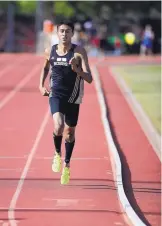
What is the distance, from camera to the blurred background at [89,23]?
164 ft

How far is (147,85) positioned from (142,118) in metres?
9.79

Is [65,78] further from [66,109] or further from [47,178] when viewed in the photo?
[47,178]

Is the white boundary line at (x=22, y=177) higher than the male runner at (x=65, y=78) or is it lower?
lower

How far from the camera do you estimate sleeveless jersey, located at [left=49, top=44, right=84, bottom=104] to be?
8.41 m

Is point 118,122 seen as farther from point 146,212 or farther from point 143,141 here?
point 146,212

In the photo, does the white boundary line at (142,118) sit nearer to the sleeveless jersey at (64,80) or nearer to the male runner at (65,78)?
the male runner at (65,78)

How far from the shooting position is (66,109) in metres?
8.93

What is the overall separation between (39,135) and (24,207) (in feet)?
19.8

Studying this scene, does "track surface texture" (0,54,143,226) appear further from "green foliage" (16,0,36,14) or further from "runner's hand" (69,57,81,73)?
"green foliage" (16,0,36,14)

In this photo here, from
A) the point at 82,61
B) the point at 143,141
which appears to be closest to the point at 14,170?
the point at 82,61

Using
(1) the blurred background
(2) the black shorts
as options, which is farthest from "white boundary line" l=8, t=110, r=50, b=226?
(1) the blurred background

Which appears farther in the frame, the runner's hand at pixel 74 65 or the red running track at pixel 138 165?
the red running track at pixel 138 165

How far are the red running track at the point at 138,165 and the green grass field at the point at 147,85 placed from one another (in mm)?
587

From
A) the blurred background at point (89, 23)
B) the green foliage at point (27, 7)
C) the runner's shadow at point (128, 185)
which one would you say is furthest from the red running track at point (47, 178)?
the green foliage at point (27, 7)
